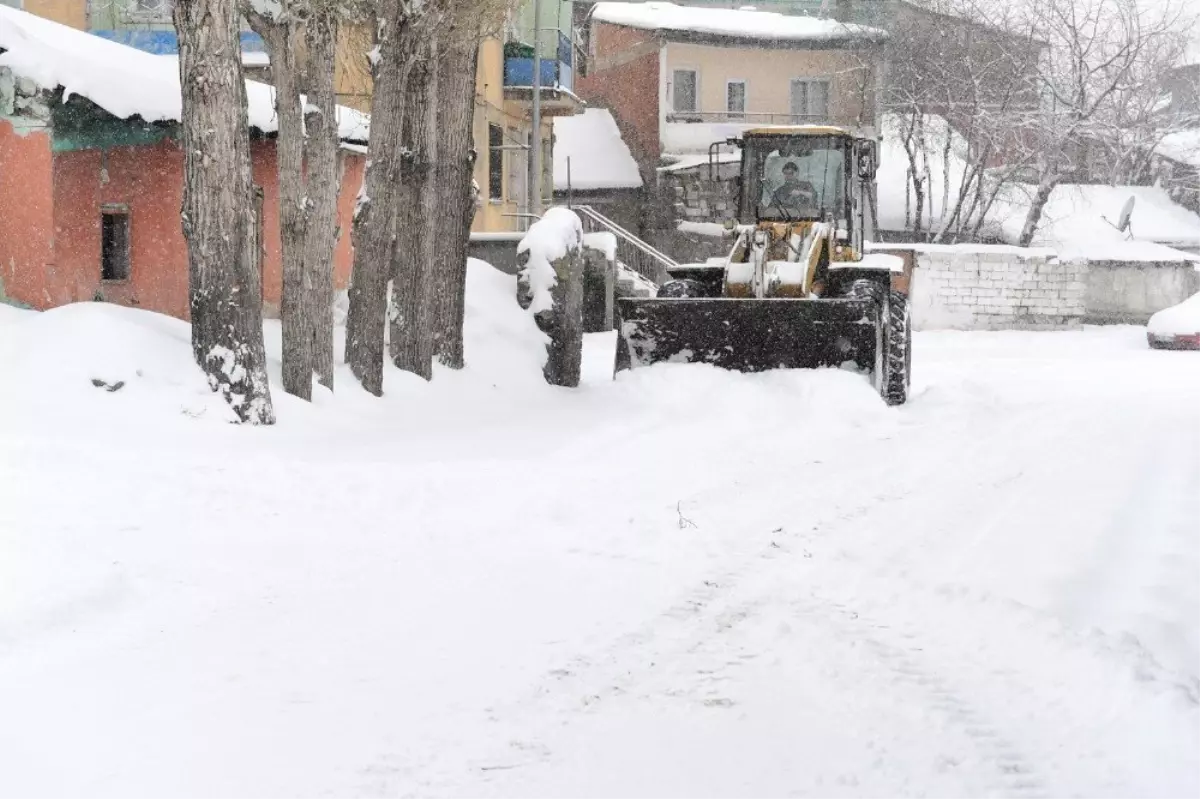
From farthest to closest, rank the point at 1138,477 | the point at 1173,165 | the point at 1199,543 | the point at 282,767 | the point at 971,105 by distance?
the point at 1173,165 < the point at 971,105 < the point at 1138,477 < the point at 1199,543 < the point at 282,767

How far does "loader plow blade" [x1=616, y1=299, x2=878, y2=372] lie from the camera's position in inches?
505

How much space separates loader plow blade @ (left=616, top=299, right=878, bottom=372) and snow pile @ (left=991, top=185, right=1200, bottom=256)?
76.9ft

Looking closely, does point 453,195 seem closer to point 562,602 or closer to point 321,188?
point 321,188

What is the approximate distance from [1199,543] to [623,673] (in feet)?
12.3

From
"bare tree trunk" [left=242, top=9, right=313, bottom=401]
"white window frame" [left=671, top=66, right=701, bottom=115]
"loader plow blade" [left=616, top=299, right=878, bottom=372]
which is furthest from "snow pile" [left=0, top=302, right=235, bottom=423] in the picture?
"white window frame" [left=671, top=66, right=701, bottom=115]

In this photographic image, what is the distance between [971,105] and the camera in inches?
1396

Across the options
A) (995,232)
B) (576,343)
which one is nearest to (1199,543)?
(576,343)

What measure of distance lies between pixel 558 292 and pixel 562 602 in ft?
30.7

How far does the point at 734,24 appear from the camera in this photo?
3969 cm

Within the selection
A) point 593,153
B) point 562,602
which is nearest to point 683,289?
point 562,602

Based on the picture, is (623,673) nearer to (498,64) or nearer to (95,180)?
(95,180)

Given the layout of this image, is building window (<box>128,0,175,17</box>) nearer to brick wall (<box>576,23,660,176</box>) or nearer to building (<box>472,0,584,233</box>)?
building (<box>472,0,584,233</box>)

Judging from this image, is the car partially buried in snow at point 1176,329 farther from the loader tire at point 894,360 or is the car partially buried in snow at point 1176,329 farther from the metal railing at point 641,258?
the loader tire at point 894,360

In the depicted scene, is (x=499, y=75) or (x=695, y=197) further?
(x=695, y=197)
